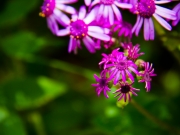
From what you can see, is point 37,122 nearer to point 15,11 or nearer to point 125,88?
point 15,11

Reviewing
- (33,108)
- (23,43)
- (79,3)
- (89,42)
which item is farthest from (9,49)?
(89,42)

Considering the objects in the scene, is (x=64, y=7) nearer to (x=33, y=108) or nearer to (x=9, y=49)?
(x=9, y=49)

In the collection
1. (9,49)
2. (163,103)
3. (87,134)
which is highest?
(9,49)

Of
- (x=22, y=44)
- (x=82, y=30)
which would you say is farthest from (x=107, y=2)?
(x=22, y=44)

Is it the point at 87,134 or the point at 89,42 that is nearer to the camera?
the point at 89,42

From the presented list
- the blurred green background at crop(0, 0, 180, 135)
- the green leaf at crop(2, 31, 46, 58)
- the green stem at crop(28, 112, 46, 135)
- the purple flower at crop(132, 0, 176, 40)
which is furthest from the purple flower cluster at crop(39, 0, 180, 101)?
the green stem at crop(28, 112, 46, 135)

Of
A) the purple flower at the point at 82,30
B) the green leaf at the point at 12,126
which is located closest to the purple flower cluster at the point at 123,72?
the purple flower at the point at 82,30
